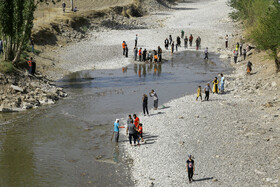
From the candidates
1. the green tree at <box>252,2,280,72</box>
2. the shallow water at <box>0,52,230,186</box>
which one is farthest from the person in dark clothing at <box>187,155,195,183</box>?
the green tree at <box>252,2,280,72</box>

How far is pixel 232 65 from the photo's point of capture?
45.4 meters

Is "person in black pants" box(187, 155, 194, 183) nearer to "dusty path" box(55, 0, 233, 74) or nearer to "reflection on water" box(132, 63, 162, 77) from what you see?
"reflection on water" box(132, 63, 162, 77)

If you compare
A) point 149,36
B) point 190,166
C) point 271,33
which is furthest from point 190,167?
point 149,36

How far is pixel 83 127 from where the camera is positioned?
85.3ft

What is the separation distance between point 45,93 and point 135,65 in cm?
1525

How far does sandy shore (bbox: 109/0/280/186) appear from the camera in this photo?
59.8 feet

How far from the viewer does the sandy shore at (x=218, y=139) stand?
18.2m

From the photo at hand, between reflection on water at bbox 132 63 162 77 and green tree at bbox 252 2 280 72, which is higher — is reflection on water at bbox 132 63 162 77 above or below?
below

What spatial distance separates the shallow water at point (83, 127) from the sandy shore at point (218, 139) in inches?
67.9

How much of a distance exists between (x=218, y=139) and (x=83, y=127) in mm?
8957

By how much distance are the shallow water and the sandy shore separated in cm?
172

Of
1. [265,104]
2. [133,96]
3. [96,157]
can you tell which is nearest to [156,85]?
[133,96]

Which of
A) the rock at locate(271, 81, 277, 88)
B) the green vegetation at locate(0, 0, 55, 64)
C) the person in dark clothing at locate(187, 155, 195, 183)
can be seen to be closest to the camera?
the person in dark clothing at locate(187, 155, 195, 183)

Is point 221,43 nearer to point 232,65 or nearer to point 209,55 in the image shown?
point 209,55
